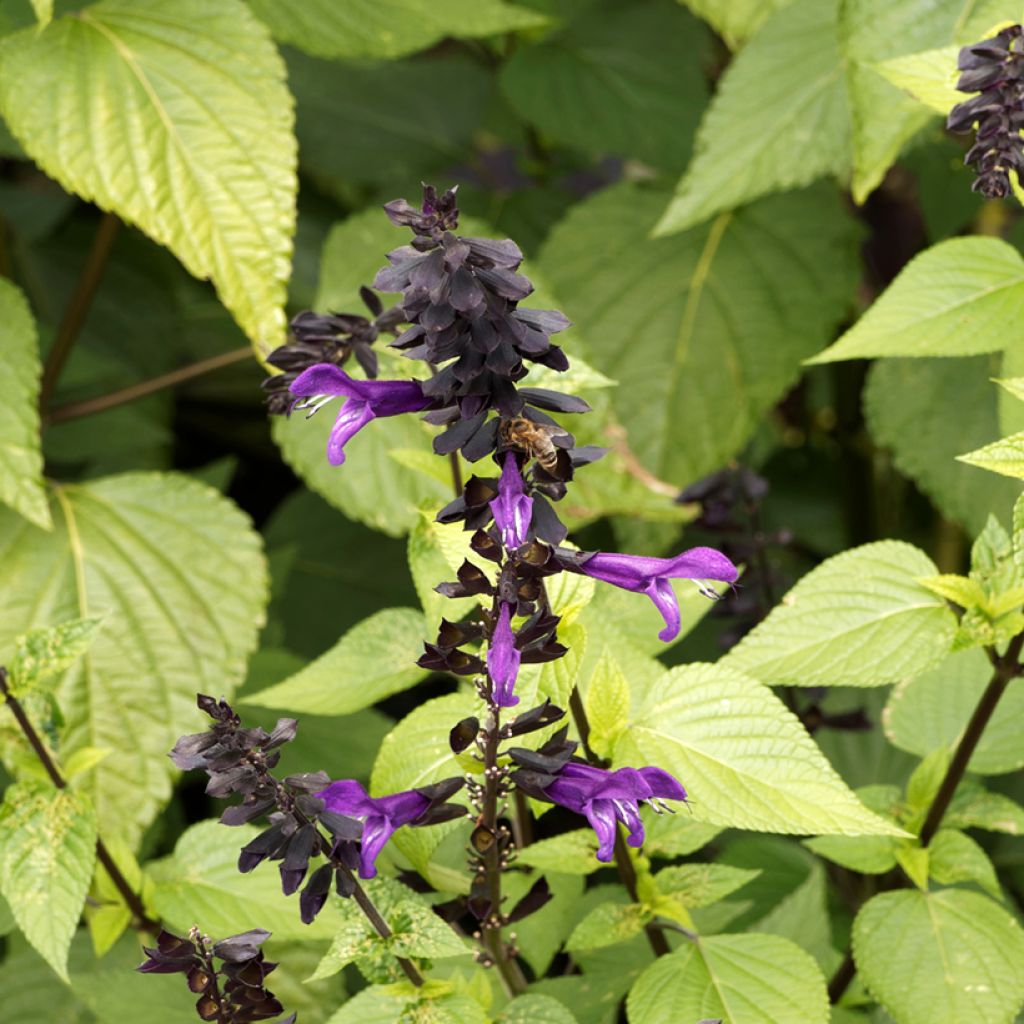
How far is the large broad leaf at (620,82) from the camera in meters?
1.69

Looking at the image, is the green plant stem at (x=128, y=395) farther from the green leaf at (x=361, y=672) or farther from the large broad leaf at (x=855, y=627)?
the large broad leaf at (x=855, y=627)

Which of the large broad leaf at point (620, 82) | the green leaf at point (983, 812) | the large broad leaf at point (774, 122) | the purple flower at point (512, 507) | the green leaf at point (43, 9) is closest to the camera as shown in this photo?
the purple flower at point (512, 507)

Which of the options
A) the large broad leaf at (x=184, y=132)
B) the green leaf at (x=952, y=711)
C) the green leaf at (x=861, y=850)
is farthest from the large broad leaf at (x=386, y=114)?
the green leaf at (x=861, y=850)

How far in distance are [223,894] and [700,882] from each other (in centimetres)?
34

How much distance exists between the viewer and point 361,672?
90 cm

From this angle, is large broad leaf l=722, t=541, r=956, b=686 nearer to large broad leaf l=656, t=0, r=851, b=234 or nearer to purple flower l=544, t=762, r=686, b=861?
purple flower l=544, t=762, r=686, b=861

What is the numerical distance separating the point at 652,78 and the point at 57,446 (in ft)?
3.06

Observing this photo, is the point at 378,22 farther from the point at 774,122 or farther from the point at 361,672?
the point at 361,672

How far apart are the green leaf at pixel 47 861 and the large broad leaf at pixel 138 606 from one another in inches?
8.7

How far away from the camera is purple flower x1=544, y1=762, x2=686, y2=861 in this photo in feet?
2.10

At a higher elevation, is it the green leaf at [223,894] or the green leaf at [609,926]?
the green leaf at [609,926]

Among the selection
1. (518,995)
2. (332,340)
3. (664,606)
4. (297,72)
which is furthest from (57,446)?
(664,606)

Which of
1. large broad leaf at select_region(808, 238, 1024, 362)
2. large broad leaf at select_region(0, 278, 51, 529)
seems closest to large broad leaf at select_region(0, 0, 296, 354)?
large broad leaf at select_region(0, 278, 51, 529)

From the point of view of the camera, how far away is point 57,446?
1681mm
